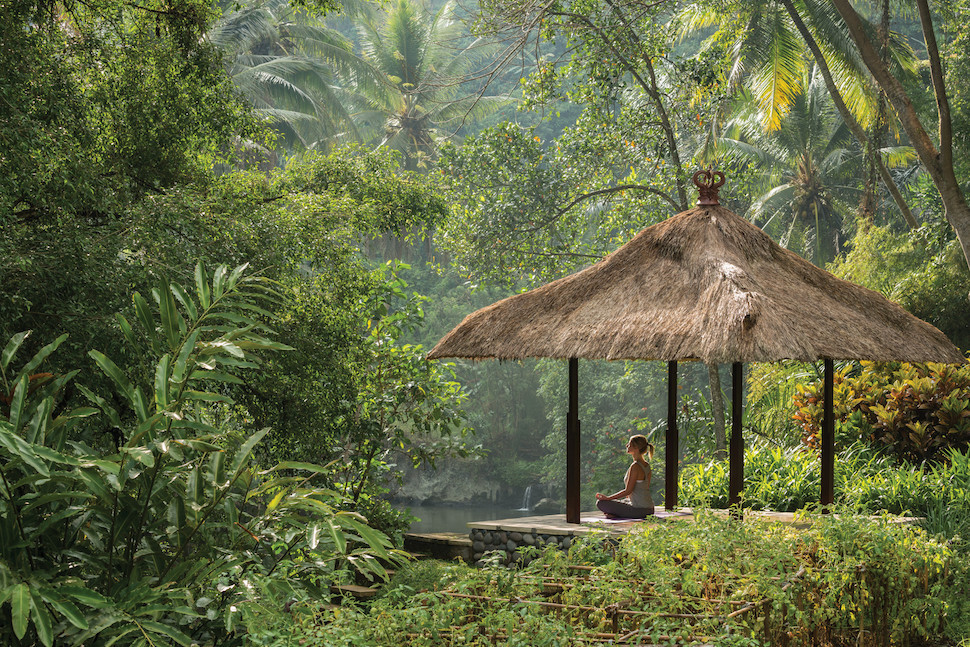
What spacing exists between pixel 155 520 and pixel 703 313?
4.36 meters

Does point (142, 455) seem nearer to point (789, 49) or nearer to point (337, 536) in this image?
point (337, 536)

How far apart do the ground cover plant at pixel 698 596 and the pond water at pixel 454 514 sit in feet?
64.9

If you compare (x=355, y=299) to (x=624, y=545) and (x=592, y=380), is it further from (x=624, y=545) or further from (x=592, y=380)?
(x=592, y=380)

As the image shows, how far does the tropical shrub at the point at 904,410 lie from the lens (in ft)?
27.2

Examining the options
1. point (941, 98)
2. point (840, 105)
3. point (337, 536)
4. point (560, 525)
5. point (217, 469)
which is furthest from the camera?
point (840, 105)

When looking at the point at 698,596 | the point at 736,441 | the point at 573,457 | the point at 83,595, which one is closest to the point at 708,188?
the point at 736,441

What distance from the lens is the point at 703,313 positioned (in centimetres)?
641

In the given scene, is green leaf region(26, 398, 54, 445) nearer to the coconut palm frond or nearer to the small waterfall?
the coconut palm frond

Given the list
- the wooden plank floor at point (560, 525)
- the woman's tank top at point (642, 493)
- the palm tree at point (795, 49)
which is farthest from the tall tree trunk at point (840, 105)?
the wooden plank floor at point (560, 525)

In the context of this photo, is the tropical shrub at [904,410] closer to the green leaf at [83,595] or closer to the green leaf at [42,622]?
the green leaf at [83,595]

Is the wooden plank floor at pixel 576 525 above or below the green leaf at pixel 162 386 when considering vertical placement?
below

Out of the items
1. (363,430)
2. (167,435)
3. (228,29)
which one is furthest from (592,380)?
(167,435)

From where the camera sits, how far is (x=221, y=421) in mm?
6945

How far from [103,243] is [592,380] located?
2229 cm
